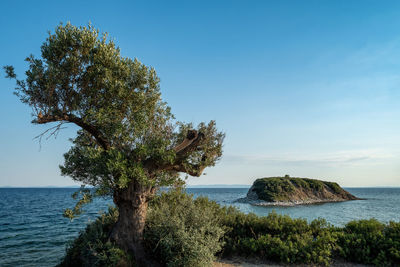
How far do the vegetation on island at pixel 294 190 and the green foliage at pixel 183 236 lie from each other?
154 feet

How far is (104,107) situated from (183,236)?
6.37 metres

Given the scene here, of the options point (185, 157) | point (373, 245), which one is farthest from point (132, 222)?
point (373, 245)

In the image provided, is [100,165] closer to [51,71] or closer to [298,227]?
[51,71]

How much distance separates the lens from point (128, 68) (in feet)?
35.3

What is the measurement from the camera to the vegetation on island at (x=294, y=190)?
56.7 m

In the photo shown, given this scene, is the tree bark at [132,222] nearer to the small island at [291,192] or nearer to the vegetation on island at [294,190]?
the small island at [291,192]

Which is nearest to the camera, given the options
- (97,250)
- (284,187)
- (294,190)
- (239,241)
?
(97,250)

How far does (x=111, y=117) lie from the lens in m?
10.5

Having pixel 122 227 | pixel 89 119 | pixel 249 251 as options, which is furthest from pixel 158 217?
pixel 89 119

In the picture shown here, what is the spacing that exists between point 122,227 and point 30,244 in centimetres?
1472

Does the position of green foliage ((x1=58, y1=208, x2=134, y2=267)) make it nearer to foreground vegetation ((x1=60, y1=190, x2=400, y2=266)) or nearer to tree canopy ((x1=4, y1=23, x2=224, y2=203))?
foreground vegetation ((x1=60, y1=190, x2=400, y2=266))

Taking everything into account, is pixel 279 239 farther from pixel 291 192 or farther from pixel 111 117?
pixel 291 192

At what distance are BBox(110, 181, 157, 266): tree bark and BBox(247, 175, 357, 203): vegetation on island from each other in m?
48.0

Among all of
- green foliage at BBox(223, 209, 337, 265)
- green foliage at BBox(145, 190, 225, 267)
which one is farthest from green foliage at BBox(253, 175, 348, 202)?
green foliage at BBox(145, 190, 225, 267)
